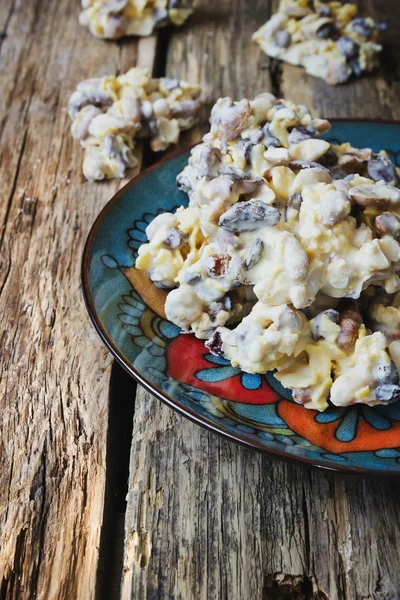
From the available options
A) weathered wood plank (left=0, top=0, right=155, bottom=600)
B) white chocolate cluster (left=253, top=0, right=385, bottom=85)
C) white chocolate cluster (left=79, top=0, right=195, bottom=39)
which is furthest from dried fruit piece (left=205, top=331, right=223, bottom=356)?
white chocolate cluster (left=79, top=0, right=195, bottom=39)

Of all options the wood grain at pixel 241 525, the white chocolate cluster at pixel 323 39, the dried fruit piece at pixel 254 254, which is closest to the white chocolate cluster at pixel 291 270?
the dried fruit piece at pixel 254 254

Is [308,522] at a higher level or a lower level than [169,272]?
lower

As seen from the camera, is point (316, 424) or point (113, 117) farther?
point (113, 117)

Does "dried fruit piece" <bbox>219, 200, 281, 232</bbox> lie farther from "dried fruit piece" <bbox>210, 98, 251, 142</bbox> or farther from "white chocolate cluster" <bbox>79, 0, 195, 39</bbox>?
"white chocolate cluster" <bbox>79, 0, 195, 39</bbox>

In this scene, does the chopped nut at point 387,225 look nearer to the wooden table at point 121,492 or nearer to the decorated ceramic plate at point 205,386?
the decorated ceramic plate at point 205,386

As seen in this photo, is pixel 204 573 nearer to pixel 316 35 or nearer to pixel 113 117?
pixel 113 117

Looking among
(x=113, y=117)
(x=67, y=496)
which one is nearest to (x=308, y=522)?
(x=67, y=496)

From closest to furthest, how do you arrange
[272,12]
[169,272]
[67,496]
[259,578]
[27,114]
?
[259,578] → [67,496] → [169,272] → [27,114] → [272,12]
